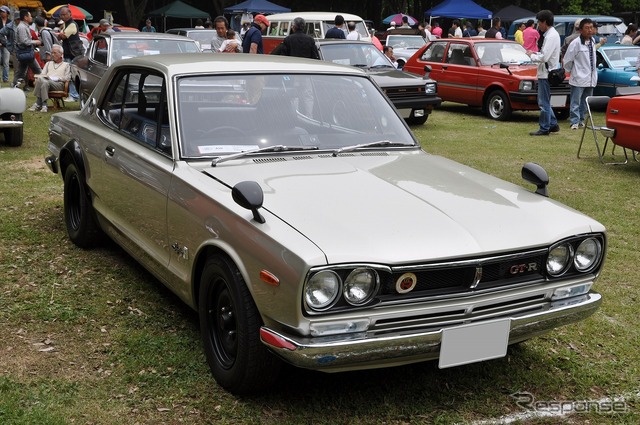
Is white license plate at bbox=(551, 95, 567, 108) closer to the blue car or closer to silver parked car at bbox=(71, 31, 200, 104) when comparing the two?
the blue car

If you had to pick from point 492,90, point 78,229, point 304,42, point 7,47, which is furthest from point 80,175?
point 7,47

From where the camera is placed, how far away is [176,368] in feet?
13.7

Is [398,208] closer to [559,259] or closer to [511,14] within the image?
[559,259]

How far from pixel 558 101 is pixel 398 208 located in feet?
37.1

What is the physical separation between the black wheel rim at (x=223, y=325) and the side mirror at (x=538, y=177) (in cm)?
193

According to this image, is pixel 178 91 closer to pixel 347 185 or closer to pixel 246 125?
pixel 246 125

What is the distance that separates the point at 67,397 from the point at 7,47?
1590 cm

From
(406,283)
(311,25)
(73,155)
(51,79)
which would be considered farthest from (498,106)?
(406,283)

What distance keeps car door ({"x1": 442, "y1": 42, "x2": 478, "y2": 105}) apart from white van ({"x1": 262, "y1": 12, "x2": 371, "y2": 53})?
11.5 ft

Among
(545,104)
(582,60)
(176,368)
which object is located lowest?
(176,368)

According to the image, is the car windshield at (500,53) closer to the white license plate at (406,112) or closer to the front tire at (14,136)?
the white license plate at (406,112)

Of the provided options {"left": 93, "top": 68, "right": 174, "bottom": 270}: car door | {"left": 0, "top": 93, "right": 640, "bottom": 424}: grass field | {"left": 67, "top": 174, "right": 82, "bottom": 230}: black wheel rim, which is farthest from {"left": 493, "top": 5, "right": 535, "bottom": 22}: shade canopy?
{"left": 93, "top": 68, "right": 174, "bottom": 270}: car door

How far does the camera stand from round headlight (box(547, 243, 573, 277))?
12.5 feet

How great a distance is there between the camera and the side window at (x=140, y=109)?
15.4 feet
